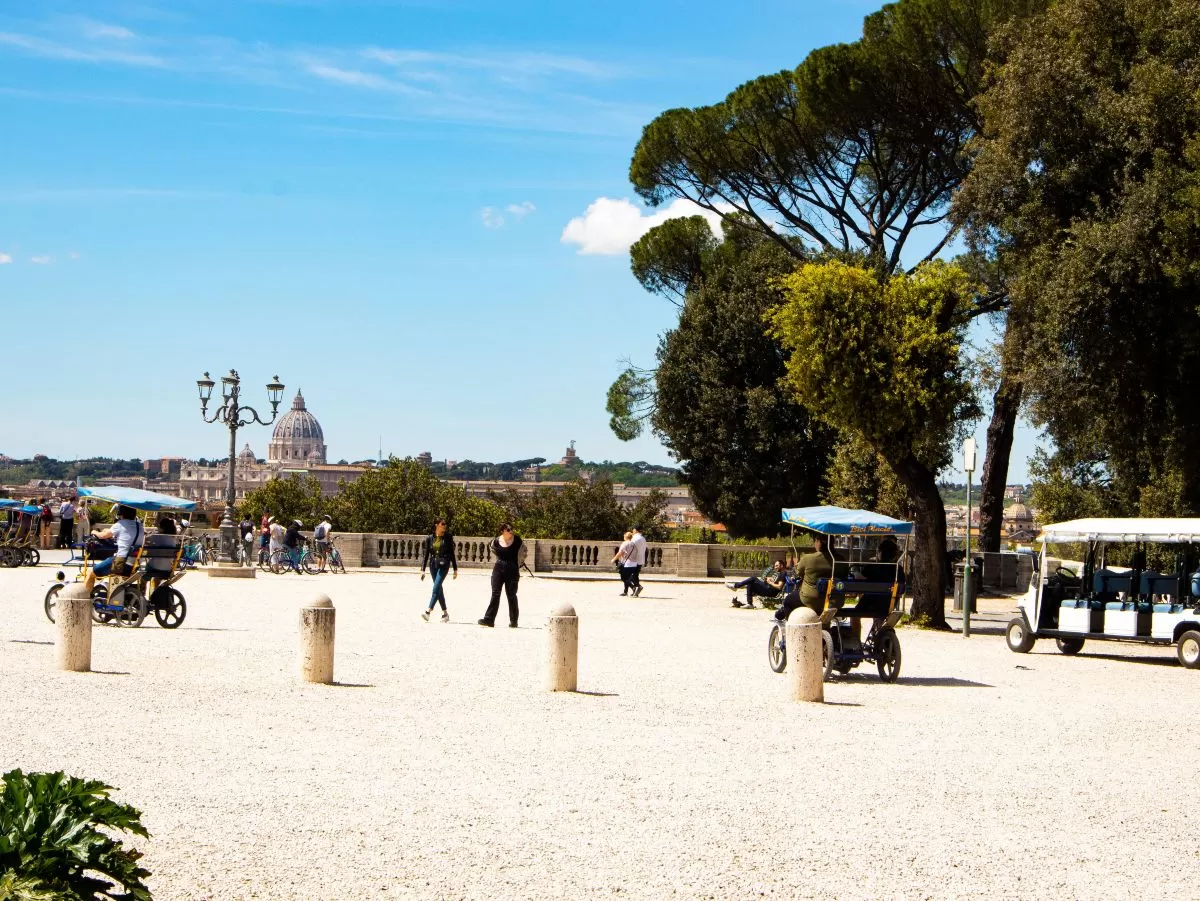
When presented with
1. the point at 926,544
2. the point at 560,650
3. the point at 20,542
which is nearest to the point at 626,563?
the point at 926,544

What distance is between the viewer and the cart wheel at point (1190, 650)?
61.4 feet

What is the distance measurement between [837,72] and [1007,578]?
46.7 ft

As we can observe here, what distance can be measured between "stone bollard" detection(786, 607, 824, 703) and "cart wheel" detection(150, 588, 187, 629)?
926cm

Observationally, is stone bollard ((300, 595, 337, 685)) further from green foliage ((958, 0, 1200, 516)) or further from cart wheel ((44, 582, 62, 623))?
green foliage ((958, 0, 1200, 516))

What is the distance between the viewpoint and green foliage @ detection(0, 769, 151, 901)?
4.53 meters

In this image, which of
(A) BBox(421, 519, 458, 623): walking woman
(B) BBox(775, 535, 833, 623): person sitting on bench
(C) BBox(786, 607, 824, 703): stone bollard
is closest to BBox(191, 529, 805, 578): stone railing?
(A) BBox(421, 519, 458, 623): walking woman

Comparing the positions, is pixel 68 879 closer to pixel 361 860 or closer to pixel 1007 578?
pixel 361 860

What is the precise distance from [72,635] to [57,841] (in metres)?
9.53

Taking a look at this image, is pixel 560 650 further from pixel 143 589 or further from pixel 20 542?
pixel 20 542

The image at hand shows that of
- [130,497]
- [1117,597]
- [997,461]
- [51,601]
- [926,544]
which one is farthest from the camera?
[997,461]

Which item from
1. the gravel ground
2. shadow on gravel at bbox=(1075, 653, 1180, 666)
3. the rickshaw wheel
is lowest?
shadow on gravel at bbox=(1075, 653, 1180, 666)

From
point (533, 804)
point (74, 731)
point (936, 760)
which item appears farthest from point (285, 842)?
point (936, 760)

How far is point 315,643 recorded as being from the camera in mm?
13344

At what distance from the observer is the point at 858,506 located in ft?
134
